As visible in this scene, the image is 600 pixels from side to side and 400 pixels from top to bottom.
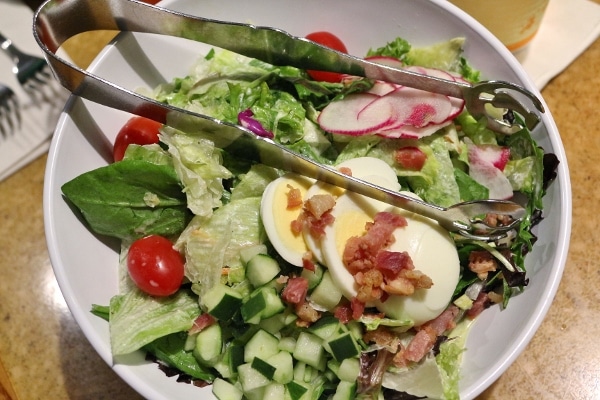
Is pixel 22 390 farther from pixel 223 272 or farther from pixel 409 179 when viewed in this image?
pixel 409 179

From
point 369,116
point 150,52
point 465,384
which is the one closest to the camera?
point 465,384

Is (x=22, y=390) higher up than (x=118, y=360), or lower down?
lower down

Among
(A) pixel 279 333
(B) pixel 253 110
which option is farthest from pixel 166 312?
(B) pixel 253 110

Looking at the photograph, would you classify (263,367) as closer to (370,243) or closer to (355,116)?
(370,243)

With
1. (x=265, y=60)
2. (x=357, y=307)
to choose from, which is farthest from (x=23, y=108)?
(x=357, y=307)

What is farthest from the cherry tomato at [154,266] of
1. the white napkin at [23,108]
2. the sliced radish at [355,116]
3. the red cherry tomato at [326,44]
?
the white napkin at [23,108]

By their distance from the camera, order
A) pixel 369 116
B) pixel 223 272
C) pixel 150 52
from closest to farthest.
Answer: pixel 223 272, pixel 369 116, pixel 150 52

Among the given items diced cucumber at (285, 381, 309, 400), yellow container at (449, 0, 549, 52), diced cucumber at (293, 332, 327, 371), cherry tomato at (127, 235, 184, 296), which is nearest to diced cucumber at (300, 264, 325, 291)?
diced cucumber at (293, 332, 327, 371)

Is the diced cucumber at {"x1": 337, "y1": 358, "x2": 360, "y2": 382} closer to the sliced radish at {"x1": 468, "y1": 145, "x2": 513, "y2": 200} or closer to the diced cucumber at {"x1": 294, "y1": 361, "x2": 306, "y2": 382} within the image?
the diced cucumber at {"x1": 294, "y1": 361, "x2": 306, "y2": 382}
